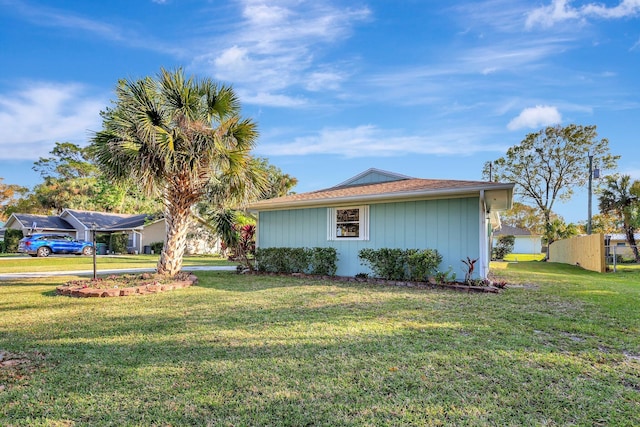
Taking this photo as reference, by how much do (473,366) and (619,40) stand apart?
1419 centimetres

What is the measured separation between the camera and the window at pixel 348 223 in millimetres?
10641

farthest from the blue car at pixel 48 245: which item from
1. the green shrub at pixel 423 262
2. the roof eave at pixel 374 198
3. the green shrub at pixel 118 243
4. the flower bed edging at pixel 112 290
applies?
the green shrub at pixel 423 262

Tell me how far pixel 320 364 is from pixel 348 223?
7.52 meters

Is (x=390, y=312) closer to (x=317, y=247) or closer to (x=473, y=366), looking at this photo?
(x=473, y=366)

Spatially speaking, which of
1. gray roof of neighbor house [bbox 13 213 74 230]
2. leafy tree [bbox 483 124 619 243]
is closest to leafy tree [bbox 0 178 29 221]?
gray roof of neighbor house [bbox 13 213 74 230]

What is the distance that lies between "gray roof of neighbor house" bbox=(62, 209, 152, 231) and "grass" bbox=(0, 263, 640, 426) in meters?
26.7

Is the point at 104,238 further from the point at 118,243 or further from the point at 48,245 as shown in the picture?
the point at 48,245

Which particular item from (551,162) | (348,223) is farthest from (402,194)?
(551,162)

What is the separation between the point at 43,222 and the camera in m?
31.7

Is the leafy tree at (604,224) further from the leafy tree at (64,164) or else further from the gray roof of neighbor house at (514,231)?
the leafy tree at (64,164)

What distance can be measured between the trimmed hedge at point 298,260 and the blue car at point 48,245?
19.7 metres

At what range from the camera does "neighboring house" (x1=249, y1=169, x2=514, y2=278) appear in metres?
9.01

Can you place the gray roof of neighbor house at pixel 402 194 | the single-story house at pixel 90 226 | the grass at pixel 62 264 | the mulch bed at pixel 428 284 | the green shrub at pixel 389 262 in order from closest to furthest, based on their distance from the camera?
the mulch bed at pixel 428 284 < the gray roof of neighbor house at pixel 402 194 < the green shrub at pixel 389 262 < the grass at pixel 62 264 < the single-story house at pixel 90 226

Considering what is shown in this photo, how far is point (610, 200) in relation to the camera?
2619 cm
